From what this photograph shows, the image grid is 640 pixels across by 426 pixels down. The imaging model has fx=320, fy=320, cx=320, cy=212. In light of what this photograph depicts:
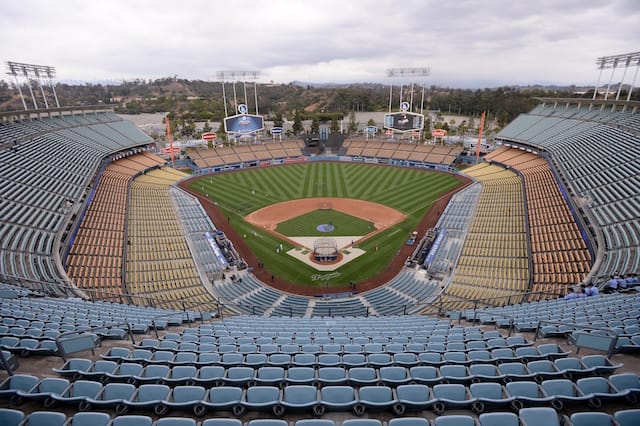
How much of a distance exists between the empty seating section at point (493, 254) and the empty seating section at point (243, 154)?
43.0m

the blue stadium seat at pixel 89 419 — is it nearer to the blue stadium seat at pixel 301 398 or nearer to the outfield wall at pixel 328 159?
the blue stadium seat at pixel 301 398

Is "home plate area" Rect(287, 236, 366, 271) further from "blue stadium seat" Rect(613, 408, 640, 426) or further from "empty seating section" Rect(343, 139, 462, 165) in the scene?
"empty seating section" Rect(343, 139, 462, 165)

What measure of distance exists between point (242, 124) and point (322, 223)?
38.2m

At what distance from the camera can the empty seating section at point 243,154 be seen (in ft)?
212

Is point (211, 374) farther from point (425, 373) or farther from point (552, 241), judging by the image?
point (552, 241)

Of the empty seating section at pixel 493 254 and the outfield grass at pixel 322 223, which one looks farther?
the outfield grass at pixel 322 223

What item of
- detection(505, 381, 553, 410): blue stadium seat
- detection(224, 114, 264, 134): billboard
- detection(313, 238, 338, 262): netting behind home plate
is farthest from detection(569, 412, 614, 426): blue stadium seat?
detection(224, 114, 264, 134): billboard

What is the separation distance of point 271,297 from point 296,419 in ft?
65.9

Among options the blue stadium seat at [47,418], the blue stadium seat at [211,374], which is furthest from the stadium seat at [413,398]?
the blue stadium seat at [47,418]

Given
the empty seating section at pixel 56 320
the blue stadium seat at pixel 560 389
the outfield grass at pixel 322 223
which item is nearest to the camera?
the blue stadium seat at pixel 560 389

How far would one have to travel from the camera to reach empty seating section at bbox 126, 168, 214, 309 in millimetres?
23203

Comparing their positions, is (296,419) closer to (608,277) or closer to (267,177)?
(608,277)

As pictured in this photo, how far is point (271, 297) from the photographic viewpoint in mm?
25594

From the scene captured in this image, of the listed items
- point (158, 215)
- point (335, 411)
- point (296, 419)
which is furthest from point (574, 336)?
point (158, 215)
